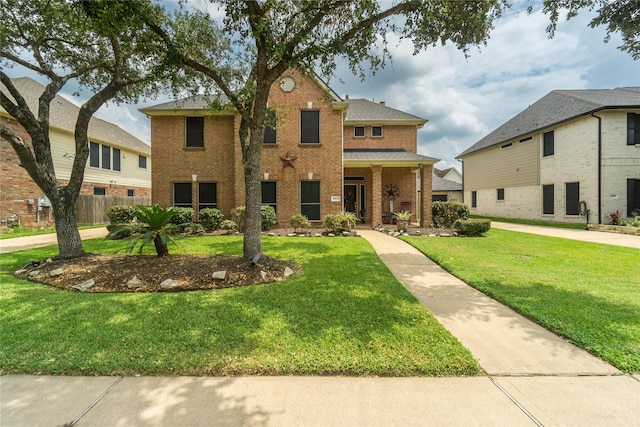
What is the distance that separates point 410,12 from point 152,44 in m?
5.84

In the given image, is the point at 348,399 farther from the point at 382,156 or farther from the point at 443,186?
the point at 443,186

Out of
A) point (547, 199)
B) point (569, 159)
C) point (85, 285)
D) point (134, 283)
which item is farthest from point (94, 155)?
point (547, 199)

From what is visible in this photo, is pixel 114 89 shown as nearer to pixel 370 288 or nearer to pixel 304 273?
pixel 304 273

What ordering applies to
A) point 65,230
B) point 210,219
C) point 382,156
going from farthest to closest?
1. point 382,156
2. point 210,219
3. point 65,230

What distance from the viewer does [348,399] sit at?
7.76 ft

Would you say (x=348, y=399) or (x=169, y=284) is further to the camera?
(x=169, y=284)

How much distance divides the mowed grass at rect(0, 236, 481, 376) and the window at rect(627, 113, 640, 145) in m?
19.9

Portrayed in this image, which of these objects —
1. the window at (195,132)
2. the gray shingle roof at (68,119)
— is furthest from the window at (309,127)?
the gray shingle roof at (68,119)

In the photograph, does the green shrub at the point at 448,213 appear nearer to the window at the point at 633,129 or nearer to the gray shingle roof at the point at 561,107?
the gray shingle roof at the point at 561,107

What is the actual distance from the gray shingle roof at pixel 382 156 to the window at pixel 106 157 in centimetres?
1735

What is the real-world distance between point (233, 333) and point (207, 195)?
1194cm

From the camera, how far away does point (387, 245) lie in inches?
388

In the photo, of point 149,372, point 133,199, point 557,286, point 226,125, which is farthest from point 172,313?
point 133,199

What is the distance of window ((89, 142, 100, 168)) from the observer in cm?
1867
